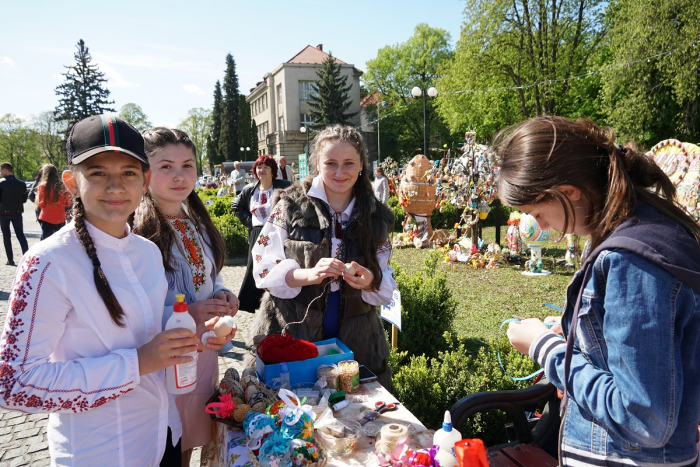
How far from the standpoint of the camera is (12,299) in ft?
4.02

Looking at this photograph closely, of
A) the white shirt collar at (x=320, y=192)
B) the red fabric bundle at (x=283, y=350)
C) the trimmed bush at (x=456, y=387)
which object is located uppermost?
the white shirt collar at (x=320, y=192)

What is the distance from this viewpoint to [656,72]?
18.0m

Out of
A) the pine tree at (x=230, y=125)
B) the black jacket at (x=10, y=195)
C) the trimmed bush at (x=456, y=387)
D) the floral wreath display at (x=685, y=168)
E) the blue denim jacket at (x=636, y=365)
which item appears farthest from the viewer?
the pine tree at (x=230, y=125)

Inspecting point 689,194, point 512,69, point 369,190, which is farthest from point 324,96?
point 369,190

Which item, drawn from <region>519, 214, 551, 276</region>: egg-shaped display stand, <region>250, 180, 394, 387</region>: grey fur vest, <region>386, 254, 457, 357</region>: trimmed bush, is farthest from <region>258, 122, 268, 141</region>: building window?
<region>250, 180, 394, 387</region>: grey fur vest

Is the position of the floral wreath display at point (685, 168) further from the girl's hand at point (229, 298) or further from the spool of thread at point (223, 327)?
the spool of thread at point (223, 327)

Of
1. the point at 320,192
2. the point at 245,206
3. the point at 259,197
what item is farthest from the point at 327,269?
the point at 245,206

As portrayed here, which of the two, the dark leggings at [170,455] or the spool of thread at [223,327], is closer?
the spool of thread at [223,327]

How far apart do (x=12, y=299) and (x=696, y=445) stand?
198 cm

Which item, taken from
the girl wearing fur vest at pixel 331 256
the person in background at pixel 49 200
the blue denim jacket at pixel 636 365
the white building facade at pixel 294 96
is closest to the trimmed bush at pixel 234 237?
the person in background at pixel 49 200

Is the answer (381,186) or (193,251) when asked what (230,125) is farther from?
(193,251)

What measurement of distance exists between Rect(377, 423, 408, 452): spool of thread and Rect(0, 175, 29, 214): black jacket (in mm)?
10404

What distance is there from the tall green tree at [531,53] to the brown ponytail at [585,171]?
22.6 m

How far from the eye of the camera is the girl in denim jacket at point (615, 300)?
1021 millimetres
